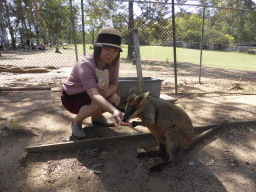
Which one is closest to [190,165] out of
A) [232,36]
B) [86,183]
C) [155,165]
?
[155,165]

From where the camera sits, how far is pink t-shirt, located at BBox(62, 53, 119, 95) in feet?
7.39

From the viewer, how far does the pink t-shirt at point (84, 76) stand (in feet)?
7.39

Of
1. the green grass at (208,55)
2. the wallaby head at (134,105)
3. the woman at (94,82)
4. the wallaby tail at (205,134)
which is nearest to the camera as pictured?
the wallaby head at (134,105)

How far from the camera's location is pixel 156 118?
7.31ft

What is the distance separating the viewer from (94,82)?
227 centimetres

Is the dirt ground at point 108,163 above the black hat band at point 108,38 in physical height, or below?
below

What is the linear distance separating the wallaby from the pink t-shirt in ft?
1.71

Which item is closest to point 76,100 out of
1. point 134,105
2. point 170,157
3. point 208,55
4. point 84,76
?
point 84,76

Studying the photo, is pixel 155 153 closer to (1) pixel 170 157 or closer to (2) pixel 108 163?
(1) pixel 170 157

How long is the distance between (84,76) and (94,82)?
5.5 inches

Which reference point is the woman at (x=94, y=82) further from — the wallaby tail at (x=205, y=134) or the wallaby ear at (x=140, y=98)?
the wallaby tail at (x=205, y=134)

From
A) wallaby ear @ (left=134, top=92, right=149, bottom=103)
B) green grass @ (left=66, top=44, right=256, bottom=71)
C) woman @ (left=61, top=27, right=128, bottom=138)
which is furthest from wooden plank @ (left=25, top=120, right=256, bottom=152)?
green grass @ (left=66, top=44, right=256, bottom=71)

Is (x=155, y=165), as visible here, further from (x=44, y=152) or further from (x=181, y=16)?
(x=181, y=16)

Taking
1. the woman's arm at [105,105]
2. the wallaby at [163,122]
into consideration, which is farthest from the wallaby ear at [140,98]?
the woman's arm at [105,105]
